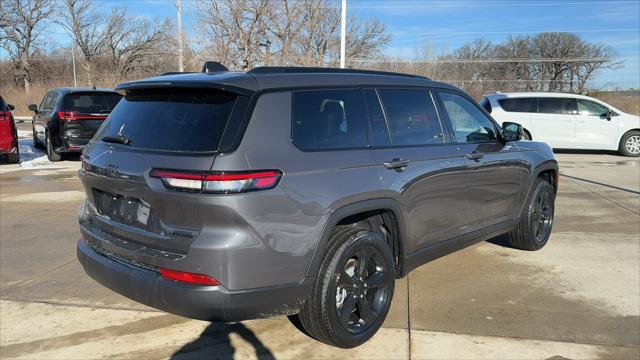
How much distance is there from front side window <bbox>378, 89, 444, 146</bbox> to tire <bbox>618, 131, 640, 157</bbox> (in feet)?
44.1


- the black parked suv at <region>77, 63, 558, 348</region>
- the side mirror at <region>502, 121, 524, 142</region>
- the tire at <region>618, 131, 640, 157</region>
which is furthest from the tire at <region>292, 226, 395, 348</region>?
the tire at <region>618, 131, 640, 157</region>

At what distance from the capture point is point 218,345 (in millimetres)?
3588

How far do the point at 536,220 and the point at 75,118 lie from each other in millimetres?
10360

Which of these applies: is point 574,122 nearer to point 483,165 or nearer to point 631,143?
point 631,143

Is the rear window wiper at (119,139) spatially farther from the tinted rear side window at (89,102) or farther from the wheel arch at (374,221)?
the tinted rear side window at (89,102)

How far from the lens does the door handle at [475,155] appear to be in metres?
4.50

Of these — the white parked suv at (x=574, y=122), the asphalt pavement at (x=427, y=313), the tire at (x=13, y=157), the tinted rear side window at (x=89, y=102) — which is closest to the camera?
the asphalt pavement at (x=427, y=313)

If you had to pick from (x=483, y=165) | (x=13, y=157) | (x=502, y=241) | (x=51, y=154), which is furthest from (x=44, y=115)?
(x=483, y=165)

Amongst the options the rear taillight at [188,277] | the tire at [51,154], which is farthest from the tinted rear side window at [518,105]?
the rear taillight at [188,277]

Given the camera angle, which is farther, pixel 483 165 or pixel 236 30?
pixel 236 30

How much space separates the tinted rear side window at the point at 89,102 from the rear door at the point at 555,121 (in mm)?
11553

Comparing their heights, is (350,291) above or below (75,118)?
below

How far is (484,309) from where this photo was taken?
4219 mm

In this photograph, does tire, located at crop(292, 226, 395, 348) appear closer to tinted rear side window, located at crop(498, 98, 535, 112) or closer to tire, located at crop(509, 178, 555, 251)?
tire, located at crop(509, 178, 555, 251)
